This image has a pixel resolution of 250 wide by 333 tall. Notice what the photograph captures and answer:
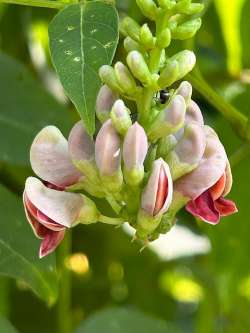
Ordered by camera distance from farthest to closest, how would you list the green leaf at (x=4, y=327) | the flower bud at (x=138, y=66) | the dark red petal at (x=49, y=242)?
the green leaf at (x=4, y=327) → the dark red petal at (x=49, y=242) → the flower bud at (x=138, y=66)

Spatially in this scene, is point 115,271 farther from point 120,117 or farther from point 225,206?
point 120,117

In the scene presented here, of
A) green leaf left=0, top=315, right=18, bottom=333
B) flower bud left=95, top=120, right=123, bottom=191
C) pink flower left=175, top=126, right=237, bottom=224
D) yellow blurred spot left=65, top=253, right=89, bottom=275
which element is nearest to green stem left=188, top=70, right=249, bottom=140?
pink flower left=175, top=126, right=237, bottom=224

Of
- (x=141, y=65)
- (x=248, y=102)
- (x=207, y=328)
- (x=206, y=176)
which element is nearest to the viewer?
(x=141, y=65)

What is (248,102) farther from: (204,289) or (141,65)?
(141,65)

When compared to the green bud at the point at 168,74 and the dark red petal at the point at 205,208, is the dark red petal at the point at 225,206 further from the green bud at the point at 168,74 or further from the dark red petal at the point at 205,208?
the green bud at the point at 168,74

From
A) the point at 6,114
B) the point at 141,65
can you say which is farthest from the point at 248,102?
the point at 141,65

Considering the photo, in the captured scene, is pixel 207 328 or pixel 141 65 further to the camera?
pixel 207 328

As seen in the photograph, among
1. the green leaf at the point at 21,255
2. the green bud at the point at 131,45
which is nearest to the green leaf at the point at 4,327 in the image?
the green leaf at the point at 21,255
